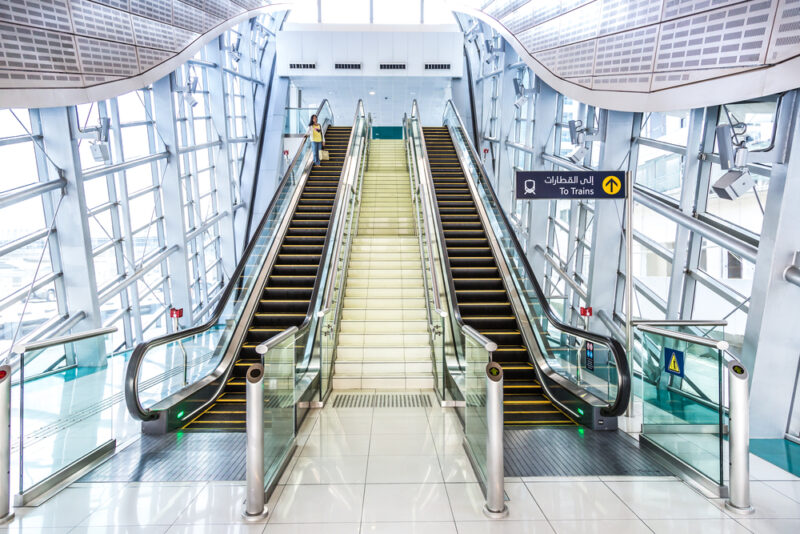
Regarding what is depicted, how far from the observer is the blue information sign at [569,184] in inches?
267

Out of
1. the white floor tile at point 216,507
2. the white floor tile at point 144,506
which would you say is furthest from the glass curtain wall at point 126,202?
the white floor tile at point 216,507

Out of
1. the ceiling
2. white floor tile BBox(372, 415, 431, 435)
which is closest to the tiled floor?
white floor tile BBox(372, 415, 431, 435)

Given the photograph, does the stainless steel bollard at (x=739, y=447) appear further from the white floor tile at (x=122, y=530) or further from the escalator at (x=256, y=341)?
the escalator at (x=256, y=341)

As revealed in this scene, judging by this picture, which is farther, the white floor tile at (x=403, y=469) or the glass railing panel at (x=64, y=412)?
the white floor tile at (x=403, y=469)

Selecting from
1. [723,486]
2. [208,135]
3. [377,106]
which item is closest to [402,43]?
[377,106]

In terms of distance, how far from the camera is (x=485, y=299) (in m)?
9.40

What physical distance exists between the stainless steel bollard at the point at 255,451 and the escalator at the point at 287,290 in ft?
6.94

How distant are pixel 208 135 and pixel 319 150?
5.16m

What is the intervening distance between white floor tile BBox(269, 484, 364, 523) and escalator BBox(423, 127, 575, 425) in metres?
2.67

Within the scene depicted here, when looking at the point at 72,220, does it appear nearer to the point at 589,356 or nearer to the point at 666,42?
the point at 589,356

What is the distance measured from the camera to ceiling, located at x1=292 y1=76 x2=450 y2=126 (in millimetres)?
25562

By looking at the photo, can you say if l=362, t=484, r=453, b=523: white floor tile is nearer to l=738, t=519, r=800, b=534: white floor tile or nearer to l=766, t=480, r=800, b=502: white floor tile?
l=738, t=519, r=800, b=534: white floor tile

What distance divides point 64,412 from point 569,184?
229 inches

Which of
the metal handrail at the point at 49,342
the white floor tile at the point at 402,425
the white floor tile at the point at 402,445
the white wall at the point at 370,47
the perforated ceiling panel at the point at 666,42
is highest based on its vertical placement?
the white wall at the point at 370,47
